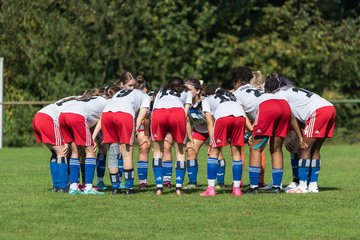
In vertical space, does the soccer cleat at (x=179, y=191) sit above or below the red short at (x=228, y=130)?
below

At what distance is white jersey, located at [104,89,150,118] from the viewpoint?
14570mm

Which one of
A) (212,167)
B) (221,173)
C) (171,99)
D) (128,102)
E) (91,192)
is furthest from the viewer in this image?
(221,173)

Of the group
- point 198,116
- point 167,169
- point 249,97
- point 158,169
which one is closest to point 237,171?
point 158,169

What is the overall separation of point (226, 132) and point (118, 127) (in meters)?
1.49

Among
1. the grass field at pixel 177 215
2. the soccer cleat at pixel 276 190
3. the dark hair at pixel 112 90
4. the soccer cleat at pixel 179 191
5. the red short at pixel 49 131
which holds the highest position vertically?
the dark hair at pixel 112 90

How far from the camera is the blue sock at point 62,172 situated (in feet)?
50.4

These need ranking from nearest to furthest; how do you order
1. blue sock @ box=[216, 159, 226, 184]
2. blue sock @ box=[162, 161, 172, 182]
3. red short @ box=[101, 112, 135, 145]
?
red short @ box=[101, 112, 135, 145] → blue sock @ box=[162, 161, 172, 182] → blue sock @ box=[216, 159, 226, 184]

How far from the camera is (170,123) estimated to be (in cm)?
1466

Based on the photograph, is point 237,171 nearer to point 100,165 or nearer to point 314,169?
point 314,169

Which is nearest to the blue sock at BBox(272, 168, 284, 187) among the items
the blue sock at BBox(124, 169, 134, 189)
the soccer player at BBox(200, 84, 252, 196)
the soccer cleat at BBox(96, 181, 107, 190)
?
the soccer player at BBox(200, 84, 252, 196)

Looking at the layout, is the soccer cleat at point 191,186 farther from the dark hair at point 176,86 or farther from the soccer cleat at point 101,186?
the dark hair at point 176,86

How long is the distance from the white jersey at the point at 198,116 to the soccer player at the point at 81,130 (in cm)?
158

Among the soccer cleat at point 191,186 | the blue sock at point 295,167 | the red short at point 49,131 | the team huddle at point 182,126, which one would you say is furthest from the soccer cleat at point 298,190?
the red short at point 49,131

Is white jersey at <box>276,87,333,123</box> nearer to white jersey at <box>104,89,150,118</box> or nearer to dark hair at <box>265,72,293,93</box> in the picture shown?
dark hair at <box>265,72,293,93</box>
